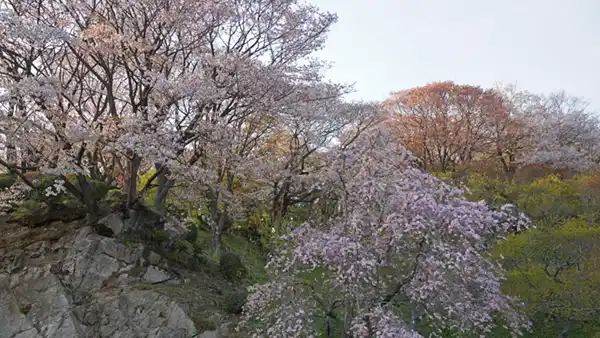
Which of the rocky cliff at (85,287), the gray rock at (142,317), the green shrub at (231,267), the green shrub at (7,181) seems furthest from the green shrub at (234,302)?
the green shrub at (7,181)

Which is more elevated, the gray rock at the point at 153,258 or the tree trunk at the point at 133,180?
the tree trunk at the point at 133,180

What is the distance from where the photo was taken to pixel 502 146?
2588 cm

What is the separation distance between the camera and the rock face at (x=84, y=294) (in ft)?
31.2

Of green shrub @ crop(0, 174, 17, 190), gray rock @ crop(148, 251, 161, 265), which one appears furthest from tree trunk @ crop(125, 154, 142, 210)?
green shrub @ crop(0, 174, 17, 190)

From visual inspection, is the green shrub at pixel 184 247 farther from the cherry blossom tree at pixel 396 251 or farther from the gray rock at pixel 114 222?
the cherry blossom tree at pixel 396 251

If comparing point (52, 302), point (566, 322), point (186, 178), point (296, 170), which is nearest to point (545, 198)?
point (566, 322)

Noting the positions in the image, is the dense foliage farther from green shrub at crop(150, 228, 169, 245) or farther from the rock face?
the rock face

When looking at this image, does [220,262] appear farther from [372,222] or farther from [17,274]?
[372,222]

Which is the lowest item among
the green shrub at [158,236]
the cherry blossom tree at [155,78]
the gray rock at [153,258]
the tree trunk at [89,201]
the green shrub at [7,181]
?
the gray rock at [153,258]

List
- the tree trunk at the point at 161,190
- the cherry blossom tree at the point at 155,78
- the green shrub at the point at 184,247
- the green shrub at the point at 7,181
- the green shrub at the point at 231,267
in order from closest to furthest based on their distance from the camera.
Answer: the cherry blossom tree at the point at 155,78
the green shrub at the point at 7,181
the tree trunk at the point at 161,190
the green shrub at the point at 184,247
the green shrub at the point at 231,267

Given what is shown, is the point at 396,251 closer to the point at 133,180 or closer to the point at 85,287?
the point at 133,180

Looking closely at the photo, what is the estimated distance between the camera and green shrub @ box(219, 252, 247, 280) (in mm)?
12289

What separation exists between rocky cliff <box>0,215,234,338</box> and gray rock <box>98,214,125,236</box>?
0.06 metres

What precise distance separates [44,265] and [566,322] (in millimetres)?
12245
